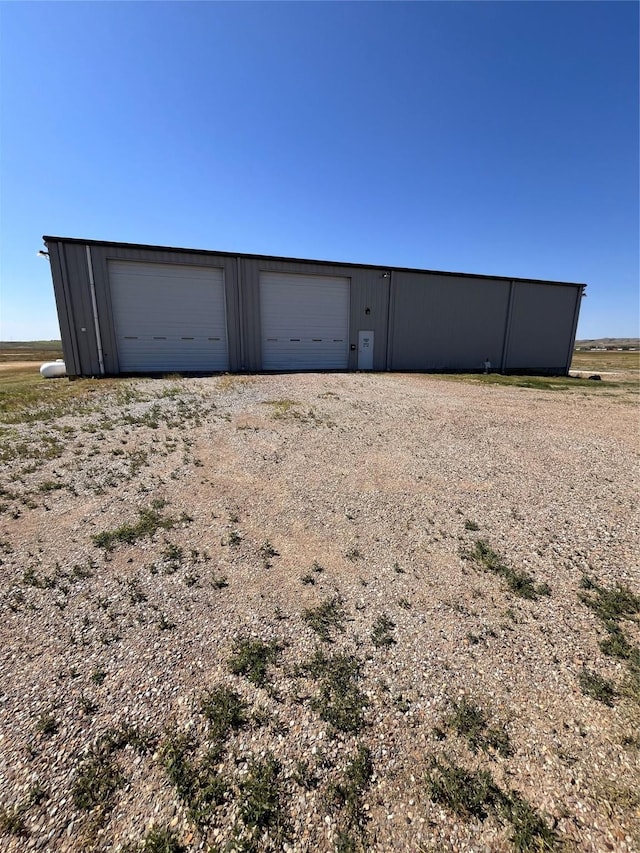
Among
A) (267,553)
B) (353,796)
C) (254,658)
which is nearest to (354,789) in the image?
(353,796)

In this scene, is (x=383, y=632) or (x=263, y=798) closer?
(x=263, y=798)

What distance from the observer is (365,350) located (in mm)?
20906

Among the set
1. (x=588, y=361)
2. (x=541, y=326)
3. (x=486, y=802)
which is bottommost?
(x=486, y=802)

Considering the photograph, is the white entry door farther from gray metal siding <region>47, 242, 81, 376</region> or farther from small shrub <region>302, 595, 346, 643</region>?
small shrub <region>302, 595, 346, 643</region>

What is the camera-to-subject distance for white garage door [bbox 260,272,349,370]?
18.8m

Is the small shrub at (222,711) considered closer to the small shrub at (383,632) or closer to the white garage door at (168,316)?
the small shrub at (383,632)

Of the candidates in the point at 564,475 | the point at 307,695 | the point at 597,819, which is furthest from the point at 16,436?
the point at 564,475

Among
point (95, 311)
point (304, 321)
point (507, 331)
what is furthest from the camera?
point (507, 331)

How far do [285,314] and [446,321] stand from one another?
965 cm

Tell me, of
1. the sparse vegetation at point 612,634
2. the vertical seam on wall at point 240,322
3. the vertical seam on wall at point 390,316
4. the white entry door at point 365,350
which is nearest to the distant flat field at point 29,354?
the vertical seam on wall at point 240,322

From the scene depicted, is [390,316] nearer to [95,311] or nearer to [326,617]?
[95,311]

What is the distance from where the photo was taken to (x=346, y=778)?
6.09 feet

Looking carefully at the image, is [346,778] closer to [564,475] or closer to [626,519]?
[626,519]

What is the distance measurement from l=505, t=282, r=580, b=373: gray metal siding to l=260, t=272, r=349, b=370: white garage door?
11.5m
